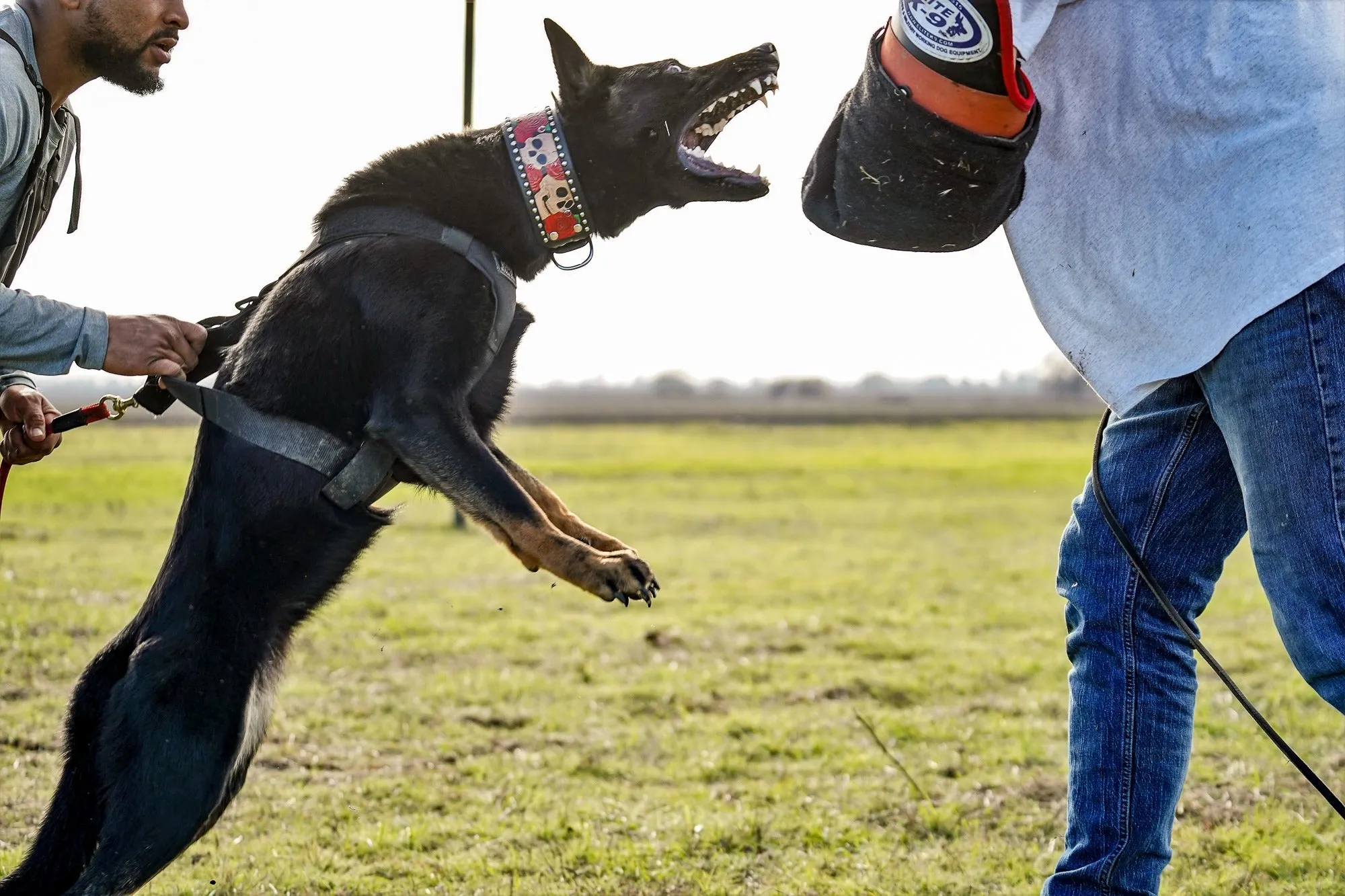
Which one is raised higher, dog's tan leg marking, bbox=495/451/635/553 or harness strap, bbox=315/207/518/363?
harness strap, bbox=315/207/518/363

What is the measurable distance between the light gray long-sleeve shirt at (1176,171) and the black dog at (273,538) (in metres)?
1.01

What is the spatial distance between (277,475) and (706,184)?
1.30 meters

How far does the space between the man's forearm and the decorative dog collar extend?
984 millimetres

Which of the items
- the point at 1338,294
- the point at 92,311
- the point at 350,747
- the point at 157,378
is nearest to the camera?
the point at 1338,294

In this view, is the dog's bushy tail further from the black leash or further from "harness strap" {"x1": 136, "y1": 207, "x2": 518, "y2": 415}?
the black leash

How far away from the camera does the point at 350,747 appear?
4555 millimetres

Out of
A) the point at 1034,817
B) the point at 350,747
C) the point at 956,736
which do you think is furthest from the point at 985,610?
the point at 350,747

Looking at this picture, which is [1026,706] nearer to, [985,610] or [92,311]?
[985,610]

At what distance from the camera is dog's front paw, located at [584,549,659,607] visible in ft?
7.29

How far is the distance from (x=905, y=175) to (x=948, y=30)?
0.28 meters

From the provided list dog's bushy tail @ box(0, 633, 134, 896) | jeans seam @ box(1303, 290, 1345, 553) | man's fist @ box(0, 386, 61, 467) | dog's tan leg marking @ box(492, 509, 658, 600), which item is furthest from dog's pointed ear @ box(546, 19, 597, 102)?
jeans seam @ box(1303, 290, 1345, 553)

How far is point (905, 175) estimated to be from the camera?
203cm

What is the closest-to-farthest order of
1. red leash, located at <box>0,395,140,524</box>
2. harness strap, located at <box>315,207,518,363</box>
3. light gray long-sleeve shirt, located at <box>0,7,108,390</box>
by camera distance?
light gray long-sleeve shirt, located at <box>0,7,108,390</box>, harness strap, located at <box>315,207,518,363</box>, red leash, located at <box>0,395,140,524</box>

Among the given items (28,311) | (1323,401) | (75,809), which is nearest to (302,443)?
(28,311)
